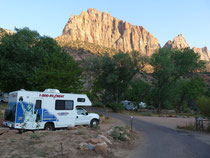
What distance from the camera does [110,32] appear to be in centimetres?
18488

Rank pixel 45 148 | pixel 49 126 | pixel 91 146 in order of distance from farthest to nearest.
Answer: pixel 49 126 < pixel 91 146 < pixel 45 148

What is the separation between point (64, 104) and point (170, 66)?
2721 centimetres

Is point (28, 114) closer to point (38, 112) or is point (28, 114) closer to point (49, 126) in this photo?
point (38, 112)

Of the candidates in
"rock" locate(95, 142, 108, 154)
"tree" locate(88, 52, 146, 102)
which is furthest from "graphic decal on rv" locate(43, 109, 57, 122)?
"tree" locate(88, 52, 146, 102)

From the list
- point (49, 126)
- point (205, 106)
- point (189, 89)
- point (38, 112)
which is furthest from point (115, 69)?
point (38, 112)

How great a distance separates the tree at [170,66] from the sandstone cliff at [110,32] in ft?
396

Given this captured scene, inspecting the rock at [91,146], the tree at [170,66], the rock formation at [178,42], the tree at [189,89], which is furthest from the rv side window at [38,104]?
the rock formation at [178,42]

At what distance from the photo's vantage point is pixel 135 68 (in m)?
40.7

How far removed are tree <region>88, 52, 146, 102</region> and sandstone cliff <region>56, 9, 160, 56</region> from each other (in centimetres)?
11617

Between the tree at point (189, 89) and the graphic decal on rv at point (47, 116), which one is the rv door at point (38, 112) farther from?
the tree at point (189, 89)

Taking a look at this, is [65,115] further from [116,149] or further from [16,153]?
[16,153]

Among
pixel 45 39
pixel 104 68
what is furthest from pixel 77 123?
pixel 104 68

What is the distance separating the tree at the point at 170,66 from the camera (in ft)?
119

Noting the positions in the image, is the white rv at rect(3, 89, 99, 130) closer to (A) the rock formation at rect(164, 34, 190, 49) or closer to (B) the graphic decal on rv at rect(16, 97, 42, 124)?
(B) the graphic decal on rv at rect(16, 97, 42, 124)
